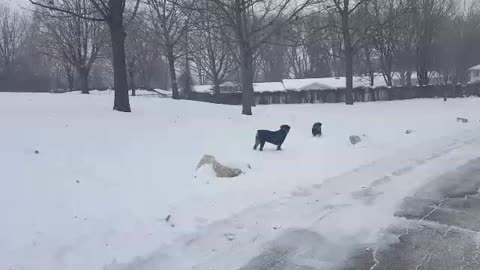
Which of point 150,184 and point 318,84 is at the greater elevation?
point 318,84

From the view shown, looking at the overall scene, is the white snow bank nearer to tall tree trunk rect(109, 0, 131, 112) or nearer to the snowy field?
tall tree trunk rect(109, 0, 131, 112)

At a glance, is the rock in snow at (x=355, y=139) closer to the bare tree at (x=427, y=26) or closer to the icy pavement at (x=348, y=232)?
the icy pavement at (x=348, y=232)

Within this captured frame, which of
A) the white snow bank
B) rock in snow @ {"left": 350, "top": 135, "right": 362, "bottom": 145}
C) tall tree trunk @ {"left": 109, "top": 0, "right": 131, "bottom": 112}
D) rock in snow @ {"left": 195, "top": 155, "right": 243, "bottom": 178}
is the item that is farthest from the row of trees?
rock in snow @ {"left": 195, "top": 155, "right": 243, "bottom": 178}

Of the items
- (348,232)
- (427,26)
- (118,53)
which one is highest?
(427,26)

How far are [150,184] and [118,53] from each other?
10201 mm

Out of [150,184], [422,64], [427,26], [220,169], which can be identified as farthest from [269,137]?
[422,64]

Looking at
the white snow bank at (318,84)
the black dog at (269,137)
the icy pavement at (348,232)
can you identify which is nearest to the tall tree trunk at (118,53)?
the black dog at (269,137)

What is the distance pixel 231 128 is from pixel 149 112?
3.61 meters

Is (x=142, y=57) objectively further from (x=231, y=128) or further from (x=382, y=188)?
(x=382, y=188)

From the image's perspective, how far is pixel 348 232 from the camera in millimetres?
6383

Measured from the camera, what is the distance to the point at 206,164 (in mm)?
Result: 9734

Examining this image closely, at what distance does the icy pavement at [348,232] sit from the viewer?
5.35m

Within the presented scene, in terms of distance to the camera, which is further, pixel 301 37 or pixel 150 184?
pixel 301 37

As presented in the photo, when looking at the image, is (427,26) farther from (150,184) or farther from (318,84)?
(150,184)
